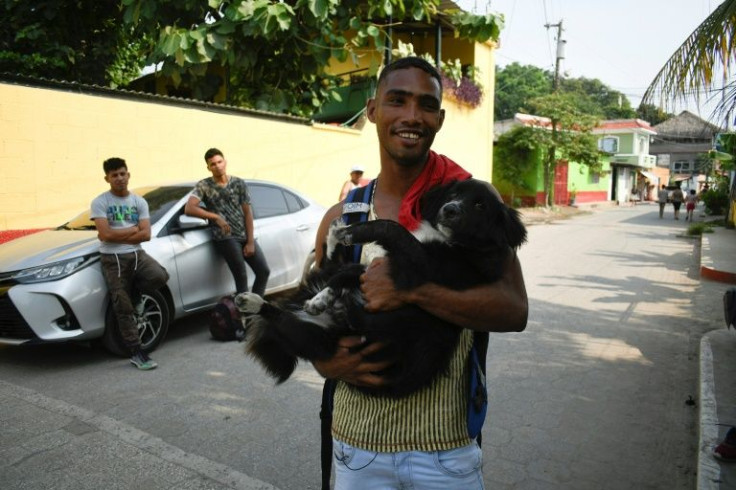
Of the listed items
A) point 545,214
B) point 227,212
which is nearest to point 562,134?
point 545,214

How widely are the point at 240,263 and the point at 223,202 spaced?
734 mm

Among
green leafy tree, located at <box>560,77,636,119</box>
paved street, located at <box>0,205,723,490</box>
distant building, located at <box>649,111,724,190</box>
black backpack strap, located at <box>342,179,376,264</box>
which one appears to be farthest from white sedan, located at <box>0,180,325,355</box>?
green leafy tree, located at <box>560,77,636,119</box>

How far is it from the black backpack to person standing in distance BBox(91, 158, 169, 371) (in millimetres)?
3597

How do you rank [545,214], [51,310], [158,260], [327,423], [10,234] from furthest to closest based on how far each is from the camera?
[545,214] → [10,234] → [158,260] → [51,310] → [327,423]

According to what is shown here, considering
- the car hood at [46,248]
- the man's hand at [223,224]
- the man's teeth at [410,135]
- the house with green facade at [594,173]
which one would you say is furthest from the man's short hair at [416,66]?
the house with green facade at [594,173]

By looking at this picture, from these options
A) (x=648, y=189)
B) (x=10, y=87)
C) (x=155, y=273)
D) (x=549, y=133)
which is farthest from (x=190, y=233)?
(x=648, y=189)

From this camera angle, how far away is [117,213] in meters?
5.15

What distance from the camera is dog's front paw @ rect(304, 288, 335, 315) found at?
206 centimetres

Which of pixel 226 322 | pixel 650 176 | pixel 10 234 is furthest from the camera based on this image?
pixel 650 176

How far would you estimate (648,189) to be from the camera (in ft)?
177

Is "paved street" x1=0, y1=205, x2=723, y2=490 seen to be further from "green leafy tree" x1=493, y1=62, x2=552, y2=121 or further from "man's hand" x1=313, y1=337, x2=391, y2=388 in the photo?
"green leafy tree" x1=493, y1=62, x2=552, y2=121

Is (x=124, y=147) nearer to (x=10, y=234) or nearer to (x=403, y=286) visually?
(x=10, y=234)

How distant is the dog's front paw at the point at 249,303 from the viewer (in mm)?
2119

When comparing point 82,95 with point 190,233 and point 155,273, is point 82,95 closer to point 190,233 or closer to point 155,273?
point 190,233
